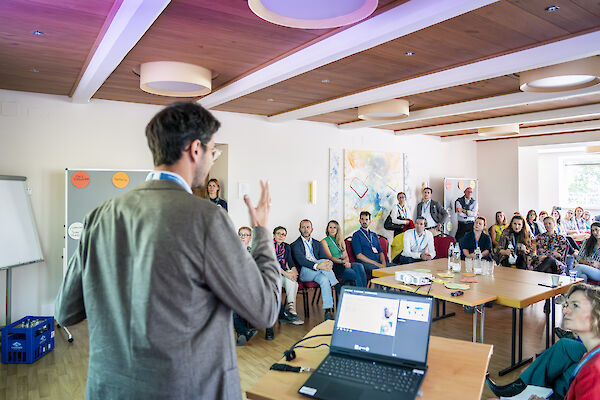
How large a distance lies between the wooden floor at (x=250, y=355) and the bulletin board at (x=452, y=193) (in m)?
3.97

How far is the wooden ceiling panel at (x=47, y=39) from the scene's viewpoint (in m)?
2.88

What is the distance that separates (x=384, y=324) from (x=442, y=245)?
5.15 metres

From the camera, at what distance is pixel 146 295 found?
3.45 feet

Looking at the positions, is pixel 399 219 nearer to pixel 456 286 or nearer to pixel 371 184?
pixel 371 184

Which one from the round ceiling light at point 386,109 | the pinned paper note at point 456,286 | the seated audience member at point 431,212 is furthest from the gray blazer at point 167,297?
the seated audience member at point 431,212

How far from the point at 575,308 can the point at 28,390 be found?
157 inches

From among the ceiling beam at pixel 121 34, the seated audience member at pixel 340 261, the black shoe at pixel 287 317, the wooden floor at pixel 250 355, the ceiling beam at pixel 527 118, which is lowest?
the wooden floor at pixel 250 355

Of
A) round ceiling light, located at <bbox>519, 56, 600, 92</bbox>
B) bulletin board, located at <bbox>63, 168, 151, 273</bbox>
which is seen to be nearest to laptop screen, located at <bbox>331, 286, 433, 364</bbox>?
round ceiling light, located at <bbox>519, 56, 600, 92</bbox>

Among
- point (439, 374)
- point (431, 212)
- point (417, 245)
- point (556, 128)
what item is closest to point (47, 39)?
point (439, 374)

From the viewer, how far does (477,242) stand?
6703 mm

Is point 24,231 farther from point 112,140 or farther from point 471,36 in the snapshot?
point 471,36

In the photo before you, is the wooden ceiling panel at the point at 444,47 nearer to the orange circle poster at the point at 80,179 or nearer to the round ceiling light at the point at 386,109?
the round ceiling light at the point at 386,109

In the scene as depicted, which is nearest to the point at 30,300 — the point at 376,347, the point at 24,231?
the point at 24,231

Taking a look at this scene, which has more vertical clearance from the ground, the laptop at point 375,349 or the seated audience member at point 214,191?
the seated audience member at point 214,191
